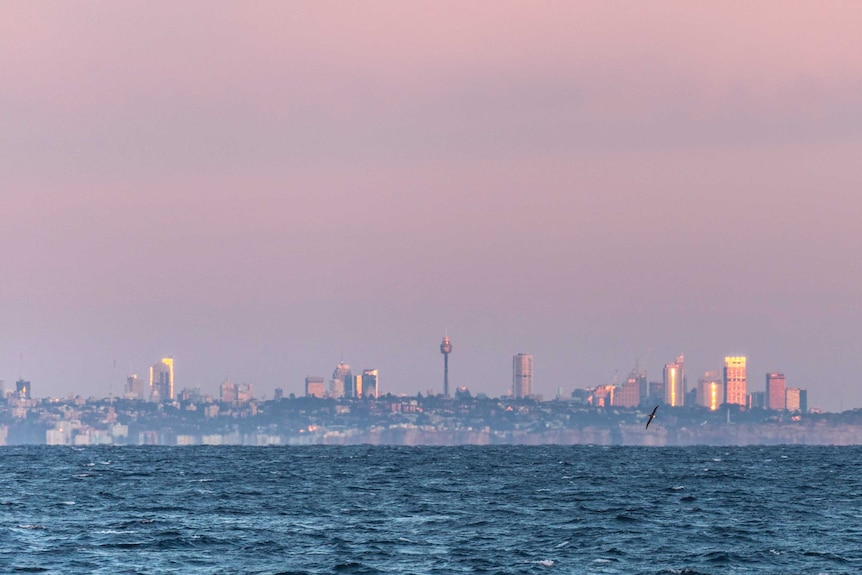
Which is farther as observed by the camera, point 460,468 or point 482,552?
point 460,468

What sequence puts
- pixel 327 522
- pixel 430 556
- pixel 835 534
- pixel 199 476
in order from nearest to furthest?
pixel 430 556 < pixel 835 534 < pixel 327 522 < pixel 199 476

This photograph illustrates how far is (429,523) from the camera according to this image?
83.8 m

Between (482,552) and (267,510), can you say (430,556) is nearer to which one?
(482,552)

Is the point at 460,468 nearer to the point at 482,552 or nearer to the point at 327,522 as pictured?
the point at 327,522

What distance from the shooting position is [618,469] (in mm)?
159875

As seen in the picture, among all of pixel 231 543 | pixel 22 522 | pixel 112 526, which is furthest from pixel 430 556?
pixel 22 522

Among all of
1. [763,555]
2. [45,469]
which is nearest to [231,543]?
[763,555]

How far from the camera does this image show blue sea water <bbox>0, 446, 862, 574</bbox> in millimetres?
65575

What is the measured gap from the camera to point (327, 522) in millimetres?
84875

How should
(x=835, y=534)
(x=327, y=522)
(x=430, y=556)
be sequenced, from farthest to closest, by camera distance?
(x=327, y=522), (x=835, y=534), (x=430, y=556)

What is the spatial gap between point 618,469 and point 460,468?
20056mm

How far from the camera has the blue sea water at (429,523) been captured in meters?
65.6

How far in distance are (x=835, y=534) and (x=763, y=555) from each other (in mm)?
12195

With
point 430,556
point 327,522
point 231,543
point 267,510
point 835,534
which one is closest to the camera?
point 430,556
